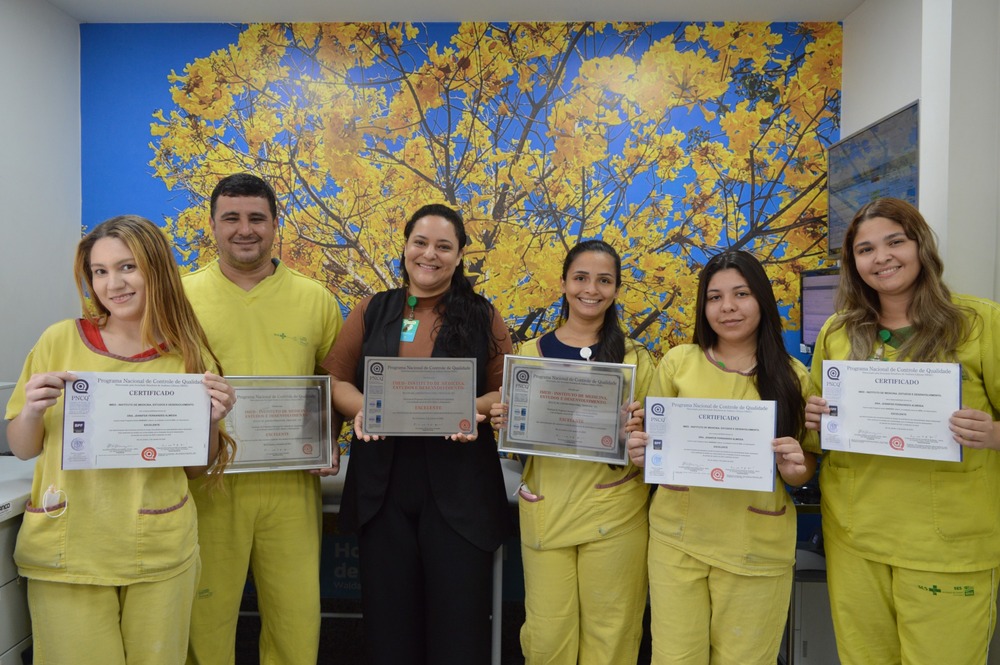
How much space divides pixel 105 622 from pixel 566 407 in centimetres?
143

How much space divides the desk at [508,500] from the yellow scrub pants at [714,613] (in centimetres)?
62

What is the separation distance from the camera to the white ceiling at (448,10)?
313 cm

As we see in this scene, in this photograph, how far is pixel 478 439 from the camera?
84.0 inches

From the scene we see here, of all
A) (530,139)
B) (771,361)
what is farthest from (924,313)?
(530,139)

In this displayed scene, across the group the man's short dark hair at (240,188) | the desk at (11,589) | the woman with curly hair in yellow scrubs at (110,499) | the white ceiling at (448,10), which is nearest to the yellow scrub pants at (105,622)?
the woman with curly hair in yellow scrubs at (110,499)

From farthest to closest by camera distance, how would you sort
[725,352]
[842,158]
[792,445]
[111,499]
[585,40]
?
[585,40], [842,158], [725,352], [792,445], [111,499]

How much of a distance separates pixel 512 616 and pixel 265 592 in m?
1.67

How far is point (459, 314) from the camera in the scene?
7.05 ft

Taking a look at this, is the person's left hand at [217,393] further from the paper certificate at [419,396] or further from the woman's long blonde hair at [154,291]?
the paper certificate at [419,396]

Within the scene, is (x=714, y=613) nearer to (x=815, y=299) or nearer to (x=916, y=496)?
(x=916, y=496)

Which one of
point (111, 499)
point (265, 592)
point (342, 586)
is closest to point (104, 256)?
point (111, 499)

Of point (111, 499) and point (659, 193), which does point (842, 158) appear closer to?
point (659, 193)

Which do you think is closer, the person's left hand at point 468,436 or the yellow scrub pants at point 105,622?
the yellow scrub pants at point 105,622

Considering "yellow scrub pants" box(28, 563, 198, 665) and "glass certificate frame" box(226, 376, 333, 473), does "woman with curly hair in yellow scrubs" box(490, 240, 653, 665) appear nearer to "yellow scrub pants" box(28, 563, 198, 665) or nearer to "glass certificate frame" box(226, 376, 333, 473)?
"glass certificate frame" box(226, 376, 333, 473)
